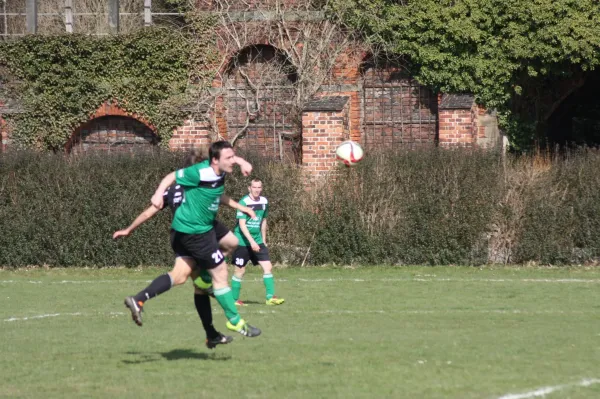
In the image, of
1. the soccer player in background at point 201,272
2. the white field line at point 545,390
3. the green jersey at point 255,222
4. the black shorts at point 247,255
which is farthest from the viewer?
the green jersey at point 255,222

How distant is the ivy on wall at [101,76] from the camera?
2980 centimetres

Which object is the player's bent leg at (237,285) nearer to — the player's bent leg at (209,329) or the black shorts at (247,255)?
the black shorts at (247,255)

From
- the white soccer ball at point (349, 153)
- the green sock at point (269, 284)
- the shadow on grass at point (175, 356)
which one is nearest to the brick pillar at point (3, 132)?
the white soccer ball at point (349, 153)

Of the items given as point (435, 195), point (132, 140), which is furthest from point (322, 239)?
point (132, 140)

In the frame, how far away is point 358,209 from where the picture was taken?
23.0 metres

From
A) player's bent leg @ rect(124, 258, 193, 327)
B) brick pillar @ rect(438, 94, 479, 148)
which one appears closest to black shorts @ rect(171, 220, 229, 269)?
player's bent leg @ rect(124, 258, 193, 327)

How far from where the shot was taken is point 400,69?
→ 97.7 ft

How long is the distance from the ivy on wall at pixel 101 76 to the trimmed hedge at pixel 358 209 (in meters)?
6.23

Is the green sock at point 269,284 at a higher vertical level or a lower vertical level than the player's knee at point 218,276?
lower

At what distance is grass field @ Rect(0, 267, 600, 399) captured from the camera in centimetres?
832

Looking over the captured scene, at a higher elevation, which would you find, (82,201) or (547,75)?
(547,75)

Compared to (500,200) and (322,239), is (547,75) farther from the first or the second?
(322,239)

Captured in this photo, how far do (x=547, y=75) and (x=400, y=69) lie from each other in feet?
13.8

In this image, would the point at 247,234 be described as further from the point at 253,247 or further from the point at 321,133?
the point at 321,133
